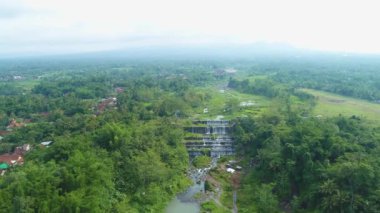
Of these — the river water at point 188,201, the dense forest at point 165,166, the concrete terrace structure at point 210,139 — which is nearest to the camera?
the dense forest at point 165,166

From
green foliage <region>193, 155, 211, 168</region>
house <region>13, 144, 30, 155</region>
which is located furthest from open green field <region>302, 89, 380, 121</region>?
house <region>13, 144, 30, 155</region>

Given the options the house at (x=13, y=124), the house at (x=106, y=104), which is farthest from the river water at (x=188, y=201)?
the house at (x=13, y=124)

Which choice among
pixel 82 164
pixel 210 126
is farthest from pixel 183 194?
pixel 210 126

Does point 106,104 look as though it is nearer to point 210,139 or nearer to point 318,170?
point 210,139

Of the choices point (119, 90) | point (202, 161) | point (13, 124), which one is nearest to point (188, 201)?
point (202, 161)

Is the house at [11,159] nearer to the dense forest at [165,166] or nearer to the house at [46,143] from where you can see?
the dense forest at [165,166]

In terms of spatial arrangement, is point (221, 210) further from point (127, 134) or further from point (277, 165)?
point (127, 134)

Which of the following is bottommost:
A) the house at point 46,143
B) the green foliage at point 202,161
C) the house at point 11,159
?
the green foliage at point 202,161
